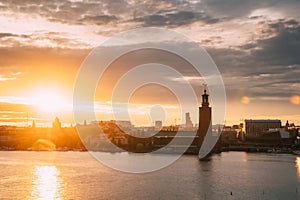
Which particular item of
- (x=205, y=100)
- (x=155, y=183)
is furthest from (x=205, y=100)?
(x=155, y=183)

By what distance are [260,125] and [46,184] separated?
135 meters

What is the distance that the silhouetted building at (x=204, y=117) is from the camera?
364 ft

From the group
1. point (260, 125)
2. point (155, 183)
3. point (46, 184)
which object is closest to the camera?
point (155, 183)

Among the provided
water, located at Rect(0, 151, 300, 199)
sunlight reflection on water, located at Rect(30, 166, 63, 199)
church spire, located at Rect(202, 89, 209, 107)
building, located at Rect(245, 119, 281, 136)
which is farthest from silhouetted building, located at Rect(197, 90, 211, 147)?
building, located at Rect(245, 119, 281, 136)

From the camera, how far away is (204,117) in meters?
113

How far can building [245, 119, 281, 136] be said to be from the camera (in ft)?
562

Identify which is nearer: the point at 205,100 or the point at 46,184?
the point at 46,184

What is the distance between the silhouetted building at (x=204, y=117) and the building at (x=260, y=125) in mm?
62109

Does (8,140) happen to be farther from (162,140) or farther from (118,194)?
(118,194)

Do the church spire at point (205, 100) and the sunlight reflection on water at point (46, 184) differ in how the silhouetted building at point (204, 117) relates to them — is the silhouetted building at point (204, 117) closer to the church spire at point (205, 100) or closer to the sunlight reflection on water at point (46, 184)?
the church spire at point (205, 100)

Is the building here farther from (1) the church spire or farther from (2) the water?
(2) the water

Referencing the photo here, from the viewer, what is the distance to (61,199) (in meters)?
41.5

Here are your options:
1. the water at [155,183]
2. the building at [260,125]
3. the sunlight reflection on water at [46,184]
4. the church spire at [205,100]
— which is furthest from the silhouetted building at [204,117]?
the building at [260,125]

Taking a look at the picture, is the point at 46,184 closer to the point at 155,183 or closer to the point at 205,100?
the point at 155,183
